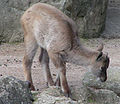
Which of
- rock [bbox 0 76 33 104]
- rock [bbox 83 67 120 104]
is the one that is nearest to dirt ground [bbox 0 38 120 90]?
rock [bbox 83 67 120 104]

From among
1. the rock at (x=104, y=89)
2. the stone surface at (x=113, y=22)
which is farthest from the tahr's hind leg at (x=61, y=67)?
the stone surface at (x=113, y=22)

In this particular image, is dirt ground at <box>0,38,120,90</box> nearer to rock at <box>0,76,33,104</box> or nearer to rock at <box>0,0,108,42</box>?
rock at <box>0,0,108,42</box>

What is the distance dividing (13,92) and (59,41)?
2.09m

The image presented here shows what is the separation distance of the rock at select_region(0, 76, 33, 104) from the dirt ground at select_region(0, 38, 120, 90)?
7.28 feet

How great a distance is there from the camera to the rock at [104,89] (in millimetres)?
7586

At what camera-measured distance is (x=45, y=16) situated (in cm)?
844

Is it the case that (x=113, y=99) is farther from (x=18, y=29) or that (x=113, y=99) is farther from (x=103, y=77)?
(x=18, y=29)

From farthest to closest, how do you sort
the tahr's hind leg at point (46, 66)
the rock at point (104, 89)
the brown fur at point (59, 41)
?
the tahr's hind leg at point (46, 66) < the brown fur at point (59, 41) < the rock at point (104, 89)

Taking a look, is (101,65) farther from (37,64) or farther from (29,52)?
(37,64)

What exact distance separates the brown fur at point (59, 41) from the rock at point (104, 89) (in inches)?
12.6

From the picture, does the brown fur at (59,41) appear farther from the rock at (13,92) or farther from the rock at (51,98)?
the rock at (13,92)

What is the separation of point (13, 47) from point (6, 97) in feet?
21.4

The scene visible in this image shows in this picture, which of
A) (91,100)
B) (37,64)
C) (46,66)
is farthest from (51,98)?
(37,64)

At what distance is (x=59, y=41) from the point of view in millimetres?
A: 8109
